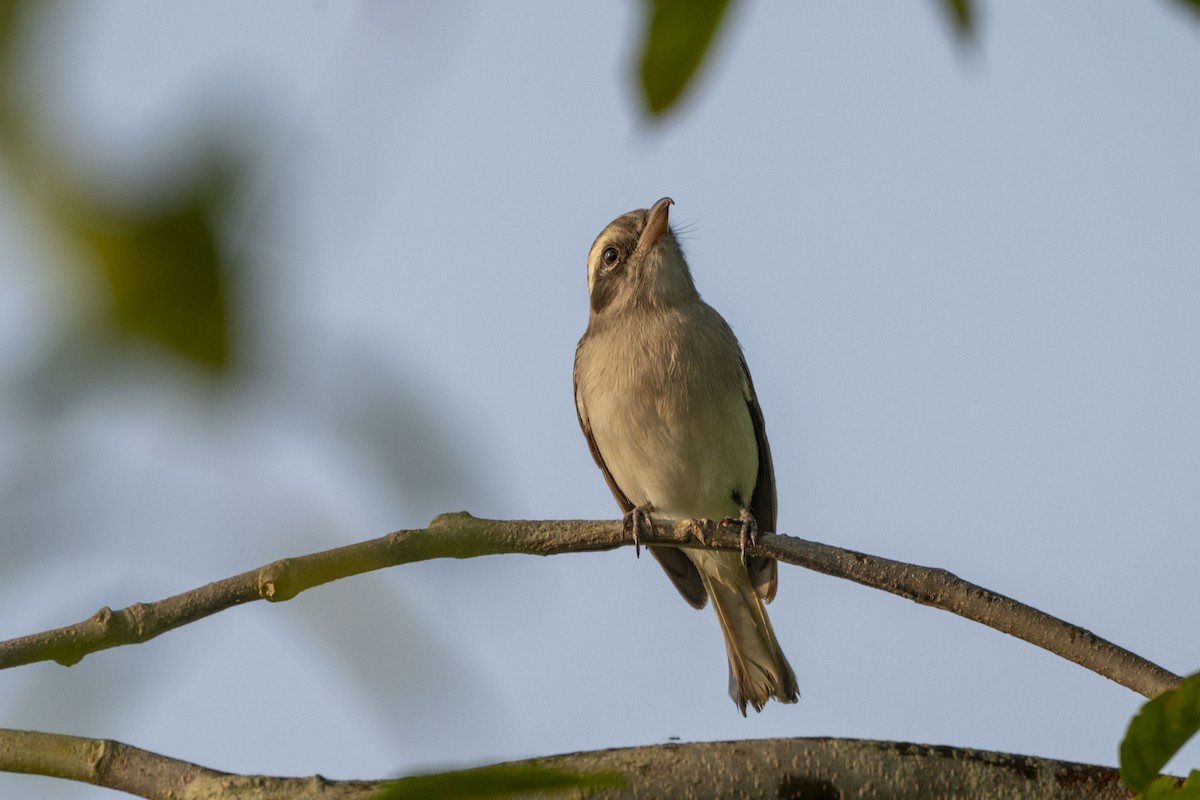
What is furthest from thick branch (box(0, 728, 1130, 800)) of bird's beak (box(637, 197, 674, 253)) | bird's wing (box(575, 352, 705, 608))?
bird's beak (box(637, 197, 674, 253))

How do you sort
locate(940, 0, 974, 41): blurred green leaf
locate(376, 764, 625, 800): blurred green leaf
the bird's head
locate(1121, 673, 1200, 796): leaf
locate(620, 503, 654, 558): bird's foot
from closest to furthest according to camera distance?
locate(940, 0, 974, 41): blurred green leaf
locate(376, 764, 625, 800): blurred green leaf
locate(1121, 673, 1200, 796): leaf
locate(620, 503, 654, 558): bird's foot
the bird's head

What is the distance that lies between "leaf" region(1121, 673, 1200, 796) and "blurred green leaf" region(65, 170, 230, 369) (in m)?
1.84

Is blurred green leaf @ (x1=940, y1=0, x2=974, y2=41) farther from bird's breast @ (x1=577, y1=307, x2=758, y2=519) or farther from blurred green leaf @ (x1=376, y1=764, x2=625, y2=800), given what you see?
bird's breast @ (x1=577, y1=307, x2=758, y2=519)

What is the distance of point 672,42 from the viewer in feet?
3.39

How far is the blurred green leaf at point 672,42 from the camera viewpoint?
1017 mm

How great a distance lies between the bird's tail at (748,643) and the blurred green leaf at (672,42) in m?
8.77

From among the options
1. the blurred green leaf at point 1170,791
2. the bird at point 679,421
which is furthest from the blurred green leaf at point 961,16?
the bird at point 679,421

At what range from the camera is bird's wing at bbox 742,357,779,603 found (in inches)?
368

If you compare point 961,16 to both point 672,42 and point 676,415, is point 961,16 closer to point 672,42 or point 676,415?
point 672,42

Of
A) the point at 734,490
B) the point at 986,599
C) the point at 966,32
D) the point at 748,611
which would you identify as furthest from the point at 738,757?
the point at 748,611

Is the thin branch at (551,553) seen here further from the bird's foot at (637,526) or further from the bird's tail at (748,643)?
the bird's tail at (748,643)

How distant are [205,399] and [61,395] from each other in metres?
0.09

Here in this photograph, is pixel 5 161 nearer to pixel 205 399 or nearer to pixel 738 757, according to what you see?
pixel 205 399

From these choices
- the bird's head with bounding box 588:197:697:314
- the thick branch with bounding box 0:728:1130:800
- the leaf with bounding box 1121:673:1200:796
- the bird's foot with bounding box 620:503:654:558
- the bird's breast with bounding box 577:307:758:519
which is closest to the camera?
the leaf with bounding box 1121:673:1200:796
